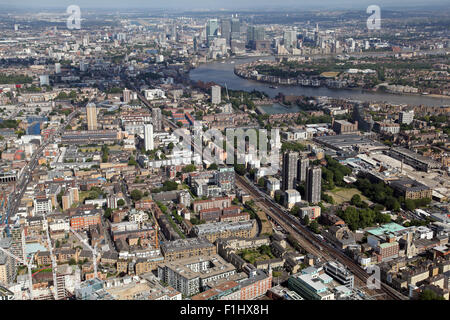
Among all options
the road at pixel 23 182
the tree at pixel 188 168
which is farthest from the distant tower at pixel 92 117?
the tree at pixel 188 168

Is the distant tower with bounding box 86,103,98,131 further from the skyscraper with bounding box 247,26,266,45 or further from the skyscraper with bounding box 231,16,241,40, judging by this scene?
the skyscraper with bounding box 231,16,241,40

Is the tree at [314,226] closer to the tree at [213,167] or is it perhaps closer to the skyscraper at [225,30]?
the tree at [213,167]

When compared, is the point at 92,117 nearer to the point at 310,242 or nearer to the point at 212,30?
the point at 310,242

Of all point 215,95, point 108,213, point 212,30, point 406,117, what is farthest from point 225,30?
point 108,213

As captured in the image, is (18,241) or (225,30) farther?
(225,30)

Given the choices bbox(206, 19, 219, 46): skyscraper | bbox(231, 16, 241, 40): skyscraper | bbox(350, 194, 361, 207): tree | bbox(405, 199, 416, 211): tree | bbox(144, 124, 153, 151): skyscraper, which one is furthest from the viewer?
bbox(231, 16, 241, 40): skyscraper

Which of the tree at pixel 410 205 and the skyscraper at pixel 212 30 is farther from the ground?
the skyscraper at pixel 212 30

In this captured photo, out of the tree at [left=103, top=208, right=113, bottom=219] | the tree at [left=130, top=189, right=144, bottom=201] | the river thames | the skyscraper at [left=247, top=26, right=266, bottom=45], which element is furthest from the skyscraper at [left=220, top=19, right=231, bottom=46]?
the tree at [left=103, top=208, right=113, bottom=219]
